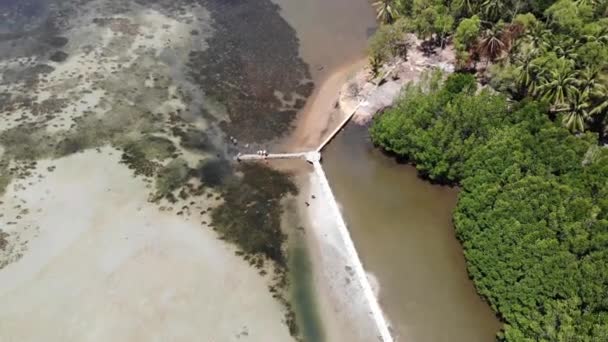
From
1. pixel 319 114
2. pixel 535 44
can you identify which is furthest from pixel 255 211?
pixel 535 44

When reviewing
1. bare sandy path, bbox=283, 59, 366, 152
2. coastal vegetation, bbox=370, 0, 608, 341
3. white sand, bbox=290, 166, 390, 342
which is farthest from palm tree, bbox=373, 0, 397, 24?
white sand, bbox=290, 166, 390, 342

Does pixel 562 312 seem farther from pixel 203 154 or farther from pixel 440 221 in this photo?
pixel 203 154

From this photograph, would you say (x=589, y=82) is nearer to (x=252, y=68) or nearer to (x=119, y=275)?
(x=252, y=68)

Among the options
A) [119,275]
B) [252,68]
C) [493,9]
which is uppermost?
[493,9]

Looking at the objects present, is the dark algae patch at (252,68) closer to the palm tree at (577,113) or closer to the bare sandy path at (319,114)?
the bare sandy path at (319,114)

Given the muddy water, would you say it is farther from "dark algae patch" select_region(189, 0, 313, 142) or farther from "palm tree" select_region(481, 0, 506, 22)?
"palm tree" select_region(481, 0, 506, 22)

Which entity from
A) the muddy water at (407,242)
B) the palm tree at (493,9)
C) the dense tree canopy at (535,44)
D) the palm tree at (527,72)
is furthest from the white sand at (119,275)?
the palm tree at (493,9)
